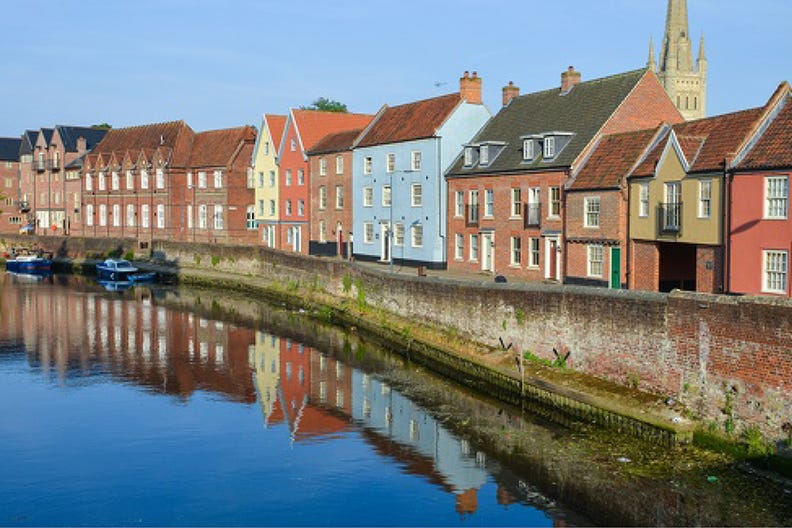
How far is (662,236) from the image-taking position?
1412 inches

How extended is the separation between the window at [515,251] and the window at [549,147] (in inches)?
199

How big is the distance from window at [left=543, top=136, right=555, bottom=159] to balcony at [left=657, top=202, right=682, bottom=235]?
952 centimetres

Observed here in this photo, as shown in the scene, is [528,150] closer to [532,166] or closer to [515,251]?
[532,166]

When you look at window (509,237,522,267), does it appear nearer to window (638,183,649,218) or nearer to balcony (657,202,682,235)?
window (638,183,649,218)

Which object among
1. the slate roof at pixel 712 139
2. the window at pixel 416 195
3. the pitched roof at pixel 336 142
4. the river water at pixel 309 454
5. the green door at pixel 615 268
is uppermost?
the pitched roof at pixel 336 142

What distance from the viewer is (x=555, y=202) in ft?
144

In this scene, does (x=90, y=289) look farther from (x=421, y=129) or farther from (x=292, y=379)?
(x=292, y=379)

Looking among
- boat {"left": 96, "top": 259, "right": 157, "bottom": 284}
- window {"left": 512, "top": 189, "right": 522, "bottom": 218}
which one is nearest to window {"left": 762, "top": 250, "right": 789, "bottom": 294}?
window {"left": 512, "top": 189, "right": 522, "bottom": 218}

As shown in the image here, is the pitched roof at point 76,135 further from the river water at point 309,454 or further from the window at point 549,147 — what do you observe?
the window at point 549,147

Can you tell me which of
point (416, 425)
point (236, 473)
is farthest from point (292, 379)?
point (236, 473)

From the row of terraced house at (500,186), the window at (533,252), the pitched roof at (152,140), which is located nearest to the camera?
the row of terraced house at (500,186)

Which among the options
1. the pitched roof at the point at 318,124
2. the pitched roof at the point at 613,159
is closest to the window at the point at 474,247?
the pitched roof at the point at 613,159

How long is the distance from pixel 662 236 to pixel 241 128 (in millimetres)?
Answer: 54397

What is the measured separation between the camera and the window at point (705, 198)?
33.0m
